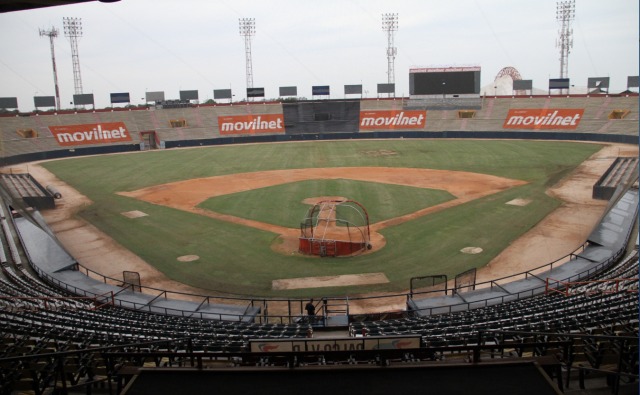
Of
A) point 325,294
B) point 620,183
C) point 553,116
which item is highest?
point 553,116

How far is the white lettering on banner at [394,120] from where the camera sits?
8575 cm

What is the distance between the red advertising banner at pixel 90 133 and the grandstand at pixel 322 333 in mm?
35409

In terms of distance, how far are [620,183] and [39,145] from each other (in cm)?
7057

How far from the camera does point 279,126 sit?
8725 centimetres

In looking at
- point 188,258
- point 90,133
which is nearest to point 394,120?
point 90,133

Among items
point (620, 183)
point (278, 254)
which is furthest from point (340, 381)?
point (620, 183)

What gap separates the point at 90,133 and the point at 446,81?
57719 mm

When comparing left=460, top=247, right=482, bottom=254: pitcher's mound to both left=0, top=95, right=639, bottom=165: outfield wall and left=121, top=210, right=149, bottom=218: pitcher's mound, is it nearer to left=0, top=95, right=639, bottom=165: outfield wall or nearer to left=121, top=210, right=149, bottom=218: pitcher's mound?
left=121, top=210, right=149, bottom=218: pitcher's mound

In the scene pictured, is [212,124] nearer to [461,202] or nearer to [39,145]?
[39,145]

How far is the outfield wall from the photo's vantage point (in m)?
72.8

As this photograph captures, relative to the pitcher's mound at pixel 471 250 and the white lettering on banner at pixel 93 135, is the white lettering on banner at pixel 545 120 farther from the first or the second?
the white lettering on banner at pixel 93 135

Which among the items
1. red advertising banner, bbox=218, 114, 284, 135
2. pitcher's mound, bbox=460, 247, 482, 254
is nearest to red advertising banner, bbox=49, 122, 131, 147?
red advertising banner, bbox=218, 114, 284, 135

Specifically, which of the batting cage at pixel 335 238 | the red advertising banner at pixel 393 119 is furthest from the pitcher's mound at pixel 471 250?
the red advertising banner at pixel 393 119

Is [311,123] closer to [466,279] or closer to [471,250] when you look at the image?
[471,250]
